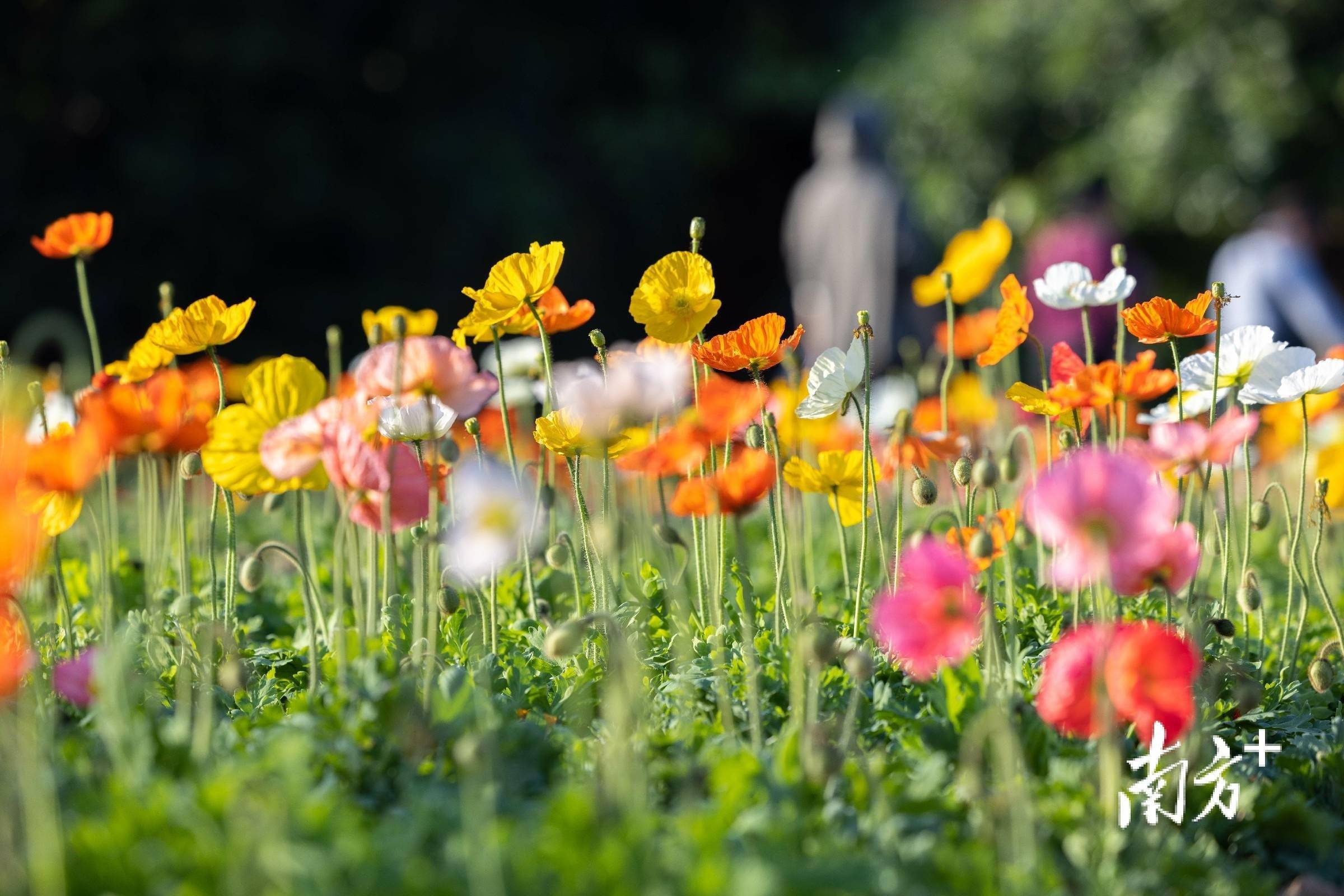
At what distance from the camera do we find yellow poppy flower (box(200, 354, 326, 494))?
1640 millimetres

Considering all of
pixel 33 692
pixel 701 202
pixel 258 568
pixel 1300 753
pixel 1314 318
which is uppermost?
pixel 701 202

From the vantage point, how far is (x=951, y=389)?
11.1ft

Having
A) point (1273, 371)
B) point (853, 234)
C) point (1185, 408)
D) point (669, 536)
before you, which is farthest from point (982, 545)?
point (853, 234)

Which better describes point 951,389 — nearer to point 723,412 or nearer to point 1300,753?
point 1300,753

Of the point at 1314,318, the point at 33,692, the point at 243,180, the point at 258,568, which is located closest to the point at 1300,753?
the point at 258,568

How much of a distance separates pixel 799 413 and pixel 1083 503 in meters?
0.68

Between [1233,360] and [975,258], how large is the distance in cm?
59

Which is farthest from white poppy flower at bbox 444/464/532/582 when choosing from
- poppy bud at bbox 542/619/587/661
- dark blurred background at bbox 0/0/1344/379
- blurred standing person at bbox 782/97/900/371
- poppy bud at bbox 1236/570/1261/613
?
dark blurred background at bbox 0/0/1344/379

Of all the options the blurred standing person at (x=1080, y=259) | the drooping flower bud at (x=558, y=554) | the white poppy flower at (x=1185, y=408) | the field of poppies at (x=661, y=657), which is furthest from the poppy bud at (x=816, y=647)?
the blurred standing person at (x=1080, y=259)

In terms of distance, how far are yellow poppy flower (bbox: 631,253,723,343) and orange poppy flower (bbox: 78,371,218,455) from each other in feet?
1.80

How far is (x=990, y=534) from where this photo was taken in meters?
1.64

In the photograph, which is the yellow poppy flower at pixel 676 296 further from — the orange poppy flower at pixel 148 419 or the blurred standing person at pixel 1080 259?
the blurred standing person at pixel 1080 259

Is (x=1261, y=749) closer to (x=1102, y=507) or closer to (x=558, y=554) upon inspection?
(x=1102, y=507)

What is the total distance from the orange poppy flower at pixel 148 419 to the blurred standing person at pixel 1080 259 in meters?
5.54
